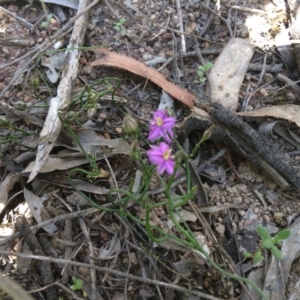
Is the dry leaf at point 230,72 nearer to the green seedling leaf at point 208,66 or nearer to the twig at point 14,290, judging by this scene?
the green seedling leaf at point 208,66

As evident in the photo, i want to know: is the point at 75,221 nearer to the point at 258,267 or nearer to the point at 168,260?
the point at 168,260

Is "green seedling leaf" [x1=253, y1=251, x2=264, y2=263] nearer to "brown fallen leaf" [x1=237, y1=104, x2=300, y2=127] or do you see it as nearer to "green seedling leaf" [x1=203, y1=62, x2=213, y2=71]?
"brown fallen leaf" [x1=237, y1=104, x2=300, y2=127]

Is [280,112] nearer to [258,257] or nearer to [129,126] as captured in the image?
[258,257]

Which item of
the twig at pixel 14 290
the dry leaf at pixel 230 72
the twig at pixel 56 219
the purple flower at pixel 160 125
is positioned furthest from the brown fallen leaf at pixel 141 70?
the twig at pixel 14 290

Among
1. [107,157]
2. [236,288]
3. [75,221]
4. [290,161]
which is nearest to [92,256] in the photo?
[75,221]

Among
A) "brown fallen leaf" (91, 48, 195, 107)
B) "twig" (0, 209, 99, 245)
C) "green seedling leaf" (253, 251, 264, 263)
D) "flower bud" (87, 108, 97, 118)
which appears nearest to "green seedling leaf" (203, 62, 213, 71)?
"brown fallen leaf" (91, 48, 195, 107)
